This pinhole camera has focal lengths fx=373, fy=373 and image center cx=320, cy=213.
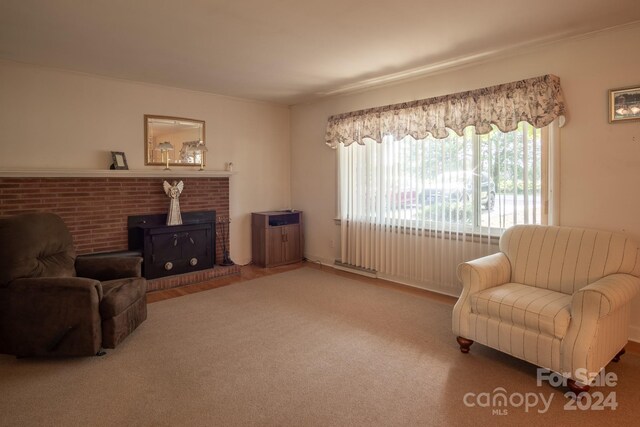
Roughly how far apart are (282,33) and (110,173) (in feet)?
8.36

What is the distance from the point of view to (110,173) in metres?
4.19

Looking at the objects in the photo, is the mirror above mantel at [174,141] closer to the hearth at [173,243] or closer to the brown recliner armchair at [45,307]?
the hearth at [173,243]

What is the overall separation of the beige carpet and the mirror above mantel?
213cm

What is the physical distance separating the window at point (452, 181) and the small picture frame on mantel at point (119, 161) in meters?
2.74

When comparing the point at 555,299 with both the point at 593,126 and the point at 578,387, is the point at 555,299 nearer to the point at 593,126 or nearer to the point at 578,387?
the point at 578,387

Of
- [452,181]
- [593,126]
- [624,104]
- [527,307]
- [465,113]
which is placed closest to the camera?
[527,307]

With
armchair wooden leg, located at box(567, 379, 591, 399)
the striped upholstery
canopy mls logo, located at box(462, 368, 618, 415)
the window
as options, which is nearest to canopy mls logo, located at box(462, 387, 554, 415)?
canopy mls logo, located at box(462, 368, 618, 415)

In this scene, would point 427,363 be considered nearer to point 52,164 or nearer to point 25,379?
point 25,379

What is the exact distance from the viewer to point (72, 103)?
4.12 metres

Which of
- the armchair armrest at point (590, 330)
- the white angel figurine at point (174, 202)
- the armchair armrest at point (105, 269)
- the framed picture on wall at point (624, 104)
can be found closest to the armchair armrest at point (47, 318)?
the armchair armrest at point (105, 269)

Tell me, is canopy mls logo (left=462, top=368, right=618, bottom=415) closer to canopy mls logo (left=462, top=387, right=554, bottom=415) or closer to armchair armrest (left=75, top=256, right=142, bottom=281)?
canopy mls logo (left=462, top=387, right=554, bottom=415)

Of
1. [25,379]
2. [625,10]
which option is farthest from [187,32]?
[625,10]

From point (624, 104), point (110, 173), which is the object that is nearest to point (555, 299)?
point (624, 104)

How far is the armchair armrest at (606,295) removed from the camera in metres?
2.12
